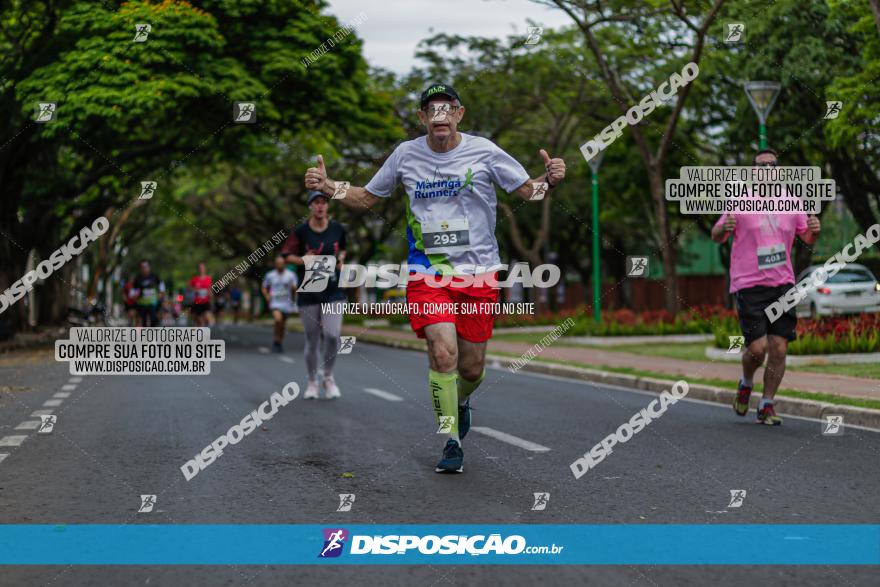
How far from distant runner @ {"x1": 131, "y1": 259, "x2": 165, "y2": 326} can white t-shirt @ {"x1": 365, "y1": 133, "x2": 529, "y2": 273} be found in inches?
728

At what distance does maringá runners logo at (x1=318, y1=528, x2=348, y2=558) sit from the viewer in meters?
4.71

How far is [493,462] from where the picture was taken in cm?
720

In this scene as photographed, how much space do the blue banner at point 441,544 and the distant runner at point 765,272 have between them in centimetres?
403

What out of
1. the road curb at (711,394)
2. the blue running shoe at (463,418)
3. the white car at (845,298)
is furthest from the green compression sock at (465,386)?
the white car at (845,298)

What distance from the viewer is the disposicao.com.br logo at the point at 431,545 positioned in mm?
4734

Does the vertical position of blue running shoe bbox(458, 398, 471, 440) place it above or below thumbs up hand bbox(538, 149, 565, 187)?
below

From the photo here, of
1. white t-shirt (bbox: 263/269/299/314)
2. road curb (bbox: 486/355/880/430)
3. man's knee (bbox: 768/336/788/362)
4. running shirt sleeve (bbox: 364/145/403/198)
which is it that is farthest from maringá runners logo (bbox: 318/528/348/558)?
white t-shirt (bbox: 263/269/299/314)

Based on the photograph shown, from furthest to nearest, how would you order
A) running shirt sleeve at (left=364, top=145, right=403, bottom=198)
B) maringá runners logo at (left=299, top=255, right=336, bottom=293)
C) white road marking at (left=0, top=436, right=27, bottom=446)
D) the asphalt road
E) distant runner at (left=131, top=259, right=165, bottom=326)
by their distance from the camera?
1. distant runner at (left=131, top=259, right=165, bottom=326)
2. maringá runners logo at (left=299, top=255, right=336, bottom=293)
3. white road marking at (left=0, top=436, right=27, bottom=446)
4. running shirt sleeve at (left=364, top=145, right=403, bottom=198)
5. the asphalt road

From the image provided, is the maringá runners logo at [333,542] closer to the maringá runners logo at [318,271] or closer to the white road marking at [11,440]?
the white road marking at [11,440]

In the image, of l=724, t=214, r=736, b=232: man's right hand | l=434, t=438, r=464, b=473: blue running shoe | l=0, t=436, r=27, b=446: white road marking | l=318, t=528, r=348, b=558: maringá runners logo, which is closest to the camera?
l=318, t=528, r=348, b=558: maringá runners logo

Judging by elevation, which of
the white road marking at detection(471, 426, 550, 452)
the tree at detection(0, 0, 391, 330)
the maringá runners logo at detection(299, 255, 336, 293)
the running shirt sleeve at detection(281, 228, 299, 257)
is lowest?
the white road marking at detection(471, 426, 550, 452)

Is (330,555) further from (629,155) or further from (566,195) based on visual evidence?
(566,195)

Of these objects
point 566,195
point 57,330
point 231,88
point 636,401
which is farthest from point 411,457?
point 566,195

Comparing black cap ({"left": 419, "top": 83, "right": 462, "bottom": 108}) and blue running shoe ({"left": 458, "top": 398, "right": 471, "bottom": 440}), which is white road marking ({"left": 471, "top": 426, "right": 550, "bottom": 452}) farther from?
black cap ({"left": 419, "top": 83, "right": 462, "bottom": 108})
